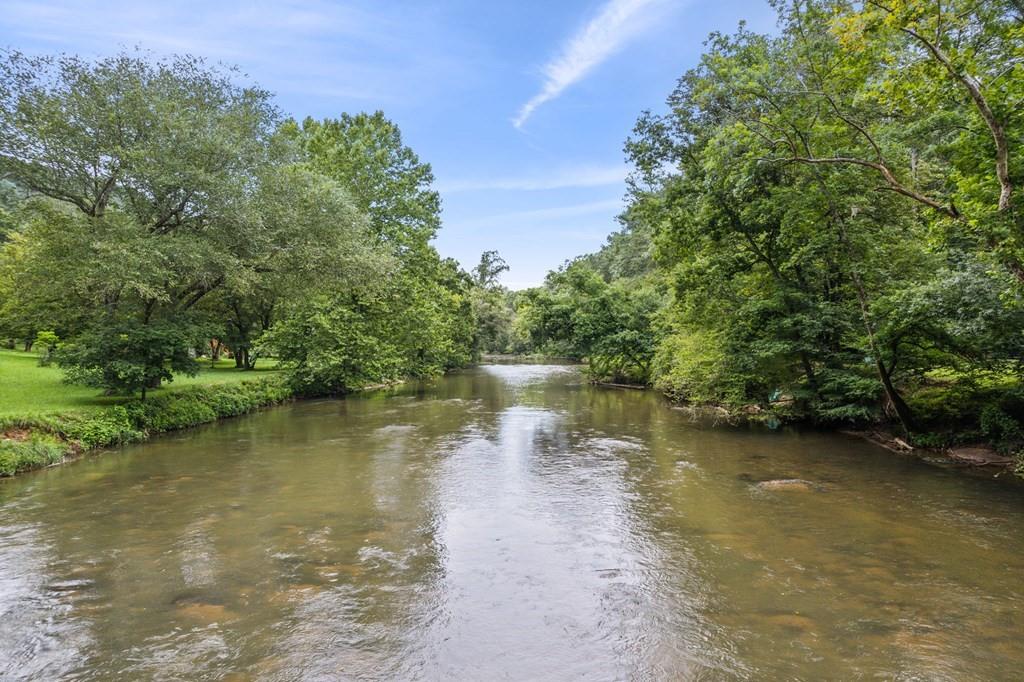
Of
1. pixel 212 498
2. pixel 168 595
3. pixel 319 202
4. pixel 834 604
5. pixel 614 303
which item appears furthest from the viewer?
pixel 614 303

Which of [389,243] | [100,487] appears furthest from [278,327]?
[100,487]

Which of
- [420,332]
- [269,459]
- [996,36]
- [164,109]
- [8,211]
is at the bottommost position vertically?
[269,459]

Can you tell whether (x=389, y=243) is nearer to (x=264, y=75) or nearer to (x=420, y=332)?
(x=420, y=332)

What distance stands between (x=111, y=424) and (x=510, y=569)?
43.5 feet

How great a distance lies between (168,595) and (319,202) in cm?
1689

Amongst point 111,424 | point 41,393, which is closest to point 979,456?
point 111,424

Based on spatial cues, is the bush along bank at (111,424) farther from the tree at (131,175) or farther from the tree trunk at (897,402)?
the tree trunk at (897,402)

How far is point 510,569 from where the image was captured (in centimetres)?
707

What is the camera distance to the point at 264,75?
63.3 ft

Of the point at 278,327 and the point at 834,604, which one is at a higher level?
the point at 278,327

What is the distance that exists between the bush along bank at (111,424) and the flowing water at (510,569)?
2.61 ft

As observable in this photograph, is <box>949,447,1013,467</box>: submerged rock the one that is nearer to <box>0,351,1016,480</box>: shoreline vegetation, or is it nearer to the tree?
<box>0,351,1016,480</box>: shoreline vegetation

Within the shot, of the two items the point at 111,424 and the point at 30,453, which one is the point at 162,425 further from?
the point at 30,453

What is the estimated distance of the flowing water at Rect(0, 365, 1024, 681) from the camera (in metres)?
4.95
